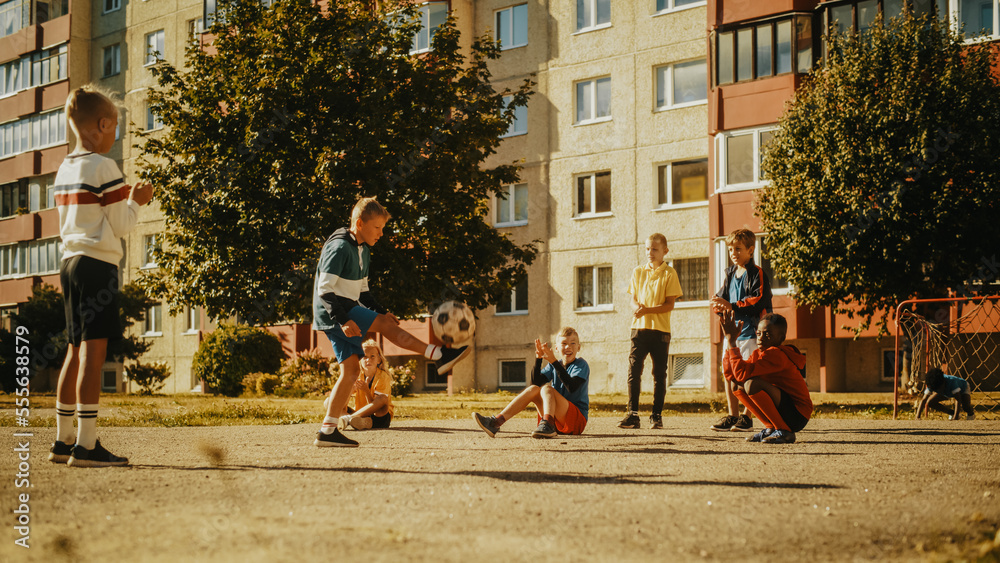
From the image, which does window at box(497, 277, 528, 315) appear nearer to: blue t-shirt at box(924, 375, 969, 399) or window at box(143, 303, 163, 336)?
window at box(143, 303, 163, 336)

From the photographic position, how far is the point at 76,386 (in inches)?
245

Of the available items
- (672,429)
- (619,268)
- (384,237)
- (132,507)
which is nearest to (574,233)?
(619,268)

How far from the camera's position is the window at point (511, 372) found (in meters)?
34.0

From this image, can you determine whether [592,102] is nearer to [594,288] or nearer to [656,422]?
[594,288]

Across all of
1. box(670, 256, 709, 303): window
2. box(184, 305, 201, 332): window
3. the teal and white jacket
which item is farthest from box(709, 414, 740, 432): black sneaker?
box(184, 305, 201, 332): window

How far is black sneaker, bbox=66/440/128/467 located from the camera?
6.13 metres

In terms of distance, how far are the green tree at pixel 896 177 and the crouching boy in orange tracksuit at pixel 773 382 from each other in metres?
12.0

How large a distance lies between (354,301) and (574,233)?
2559 cm

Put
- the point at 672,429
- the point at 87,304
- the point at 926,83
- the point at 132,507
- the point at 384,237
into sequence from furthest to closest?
the point at 926,83
the point at 384,237
the point at 672,429
the point at 87,304
the point at 132,507

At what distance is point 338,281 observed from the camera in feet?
25.1

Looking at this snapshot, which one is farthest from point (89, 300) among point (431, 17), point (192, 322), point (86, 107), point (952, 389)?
point (192, 322)

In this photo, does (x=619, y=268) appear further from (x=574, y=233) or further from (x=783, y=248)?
(x=783, y=248)

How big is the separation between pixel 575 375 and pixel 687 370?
2225 cm

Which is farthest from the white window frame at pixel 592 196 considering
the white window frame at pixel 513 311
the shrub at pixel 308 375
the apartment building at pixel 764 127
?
the shrub at pixel 308 375
